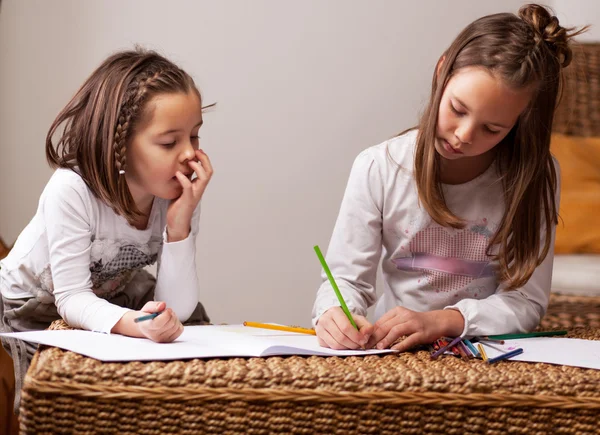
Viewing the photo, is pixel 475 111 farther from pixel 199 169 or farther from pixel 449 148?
pixel 199 169

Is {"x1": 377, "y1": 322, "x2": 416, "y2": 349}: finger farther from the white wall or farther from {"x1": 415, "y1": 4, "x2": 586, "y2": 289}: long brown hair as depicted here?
the white wall

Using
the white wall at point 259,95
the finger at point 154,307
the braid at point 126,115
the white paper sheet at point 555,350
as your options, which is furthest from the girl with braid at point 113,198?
the white wall at point 259,95

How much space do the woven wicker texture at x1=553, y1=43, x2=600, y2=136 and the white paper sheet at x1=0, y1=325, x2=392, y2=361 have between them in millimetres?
1172

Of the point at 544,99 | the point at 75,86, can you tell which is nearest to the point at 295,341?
the point at 544,99

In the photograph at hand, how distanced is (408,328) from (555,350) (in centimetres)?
18

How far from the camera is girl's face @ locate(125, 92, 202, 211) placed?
948 millimetres

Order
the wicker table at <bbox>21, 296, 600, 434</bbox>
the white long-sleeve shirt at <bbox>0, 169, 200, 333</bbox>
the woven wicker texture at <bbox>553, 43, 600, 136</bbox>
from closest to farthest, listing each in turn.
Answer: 1. the wicker table at <bbox>21, 296, 600, 434</bbox>
2. the white long-sleeve shirt at <bbox>0, 169, 200, 333</bbox>
3. the woven wicker texture at <bbox>553, 43, 600, 136</bbox>

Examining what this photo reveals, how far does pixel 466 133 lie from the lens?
3.06 ft

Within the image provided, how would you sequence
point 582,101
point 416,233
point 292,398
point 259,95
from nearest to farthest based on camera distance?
point 292,398 < point 416,233 < point 259,95 < point 582,101

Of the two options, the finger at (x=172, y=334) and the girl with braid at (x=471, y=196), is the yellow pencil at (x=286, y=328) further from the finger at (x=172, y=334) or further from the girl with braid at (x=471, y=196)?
the finger at (x=172, y=334)

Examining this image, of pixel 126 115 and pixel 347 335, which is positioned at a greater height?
pixel 126 115

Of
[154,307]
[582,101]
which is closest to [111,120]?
[154,307]

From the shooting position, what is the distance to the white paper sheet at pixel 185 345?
2.40 feet

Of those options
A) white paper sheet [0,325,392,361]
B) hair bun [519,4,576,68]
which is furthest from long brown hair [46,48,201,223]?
hair bun [519,4,576,68]
